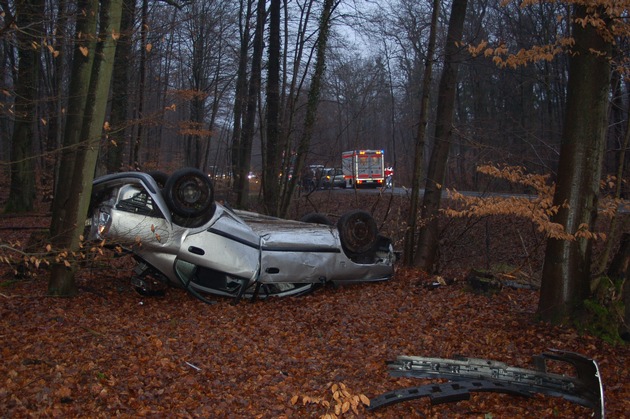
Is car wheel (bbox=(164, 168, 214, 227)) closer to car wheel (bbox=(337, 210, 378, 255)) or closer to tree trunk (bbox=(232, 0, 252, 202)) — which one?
car wheel (bbox=(337, 210, 378, 255))

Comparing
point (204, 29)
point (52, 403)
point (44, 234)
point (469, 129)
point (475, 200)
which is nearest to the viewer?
point (52, 403)

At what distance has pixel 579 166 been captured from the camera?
7.02m

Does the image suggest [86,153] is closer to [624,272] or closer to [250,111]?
[624,272]

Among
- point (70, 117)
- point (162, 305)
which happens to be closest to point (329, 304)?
point (162, 305)

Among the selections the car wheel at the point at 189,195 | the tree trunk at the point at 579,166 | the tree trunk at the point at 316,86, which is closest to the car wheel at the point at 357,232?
the car wheel at the point at 189,195

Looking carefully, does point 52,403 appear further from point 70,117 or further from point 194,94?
point 194,94

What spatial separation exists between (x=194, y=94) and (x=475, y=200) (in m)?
17.2

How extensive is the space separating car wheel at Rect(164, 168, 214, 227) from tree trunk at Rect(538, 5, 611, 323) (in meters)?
5.15

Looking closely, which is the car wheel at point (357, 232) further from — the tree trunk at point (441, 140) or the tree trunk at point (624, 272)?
the tree trunk at point (624, 272)

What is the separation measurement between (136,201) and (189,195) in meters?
0.81

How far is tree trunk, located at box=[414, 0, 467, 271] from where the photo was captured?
1293 cm

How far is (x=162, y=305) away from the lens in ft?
29.1

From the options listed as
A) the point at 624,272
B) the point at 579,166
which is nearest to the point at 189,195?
the point at 579,166

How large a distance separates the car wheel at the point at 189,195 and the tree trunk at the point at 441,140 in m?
5.94
